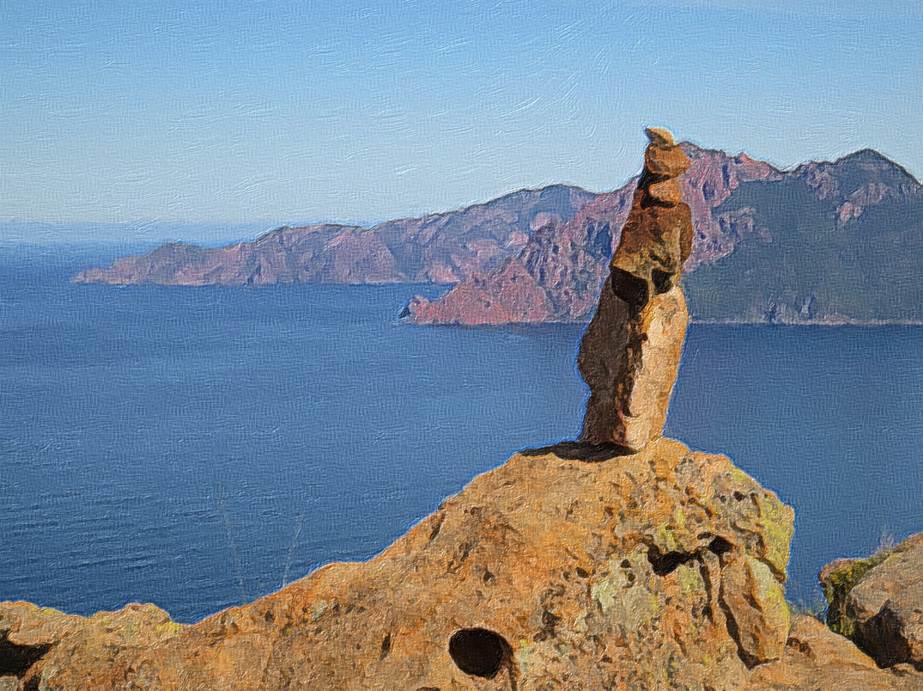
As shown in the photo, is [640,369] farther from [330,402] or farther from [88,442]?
[330,402]

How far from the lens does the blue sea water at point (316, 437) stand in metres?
61.2

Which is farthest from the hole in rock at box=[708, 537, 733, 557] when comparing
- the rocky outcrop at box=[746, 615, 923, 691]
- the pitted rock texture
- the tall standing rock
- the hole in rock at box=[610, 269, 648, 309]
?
the hole in rock at box=[610, 269, 648, 309]

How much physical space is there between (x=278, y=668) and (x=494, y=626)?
2.23m

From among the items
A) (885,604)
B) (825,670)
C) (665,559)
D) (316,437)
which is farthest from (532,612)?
(316,437)

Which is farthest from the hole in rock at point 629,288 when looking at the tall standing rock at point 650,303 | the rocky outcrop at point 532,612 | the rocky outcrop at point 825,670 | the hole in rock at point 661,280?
the rocky outcrop at point 825,670

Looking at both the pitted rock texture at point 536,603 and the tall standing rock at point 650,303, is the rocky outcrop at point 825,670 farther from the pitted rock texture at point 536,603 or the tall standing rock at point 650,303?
the tall standing rock at point 650,303

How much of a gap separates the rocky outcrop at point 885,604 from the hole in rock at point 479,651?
579 cm

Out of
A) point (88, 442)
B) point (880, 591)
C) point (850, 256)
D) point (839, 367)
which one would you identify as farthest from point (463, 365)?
point (880, 591)

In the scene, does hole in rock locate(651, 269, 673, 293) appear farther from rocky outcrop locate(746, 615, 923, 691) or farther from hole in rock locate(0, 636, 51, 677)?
hole in rock locate(0, 636, 51, 677)

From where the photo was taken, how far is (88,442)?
88750mm

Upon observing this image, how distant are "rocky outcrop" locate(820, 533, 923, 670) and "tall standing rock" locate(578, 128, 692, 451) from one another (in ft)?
14.2

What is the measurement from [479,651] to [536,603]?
82 cm

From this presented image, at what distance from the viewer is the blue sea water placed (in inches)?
2411

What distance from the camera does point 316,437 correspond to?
3649 inches
